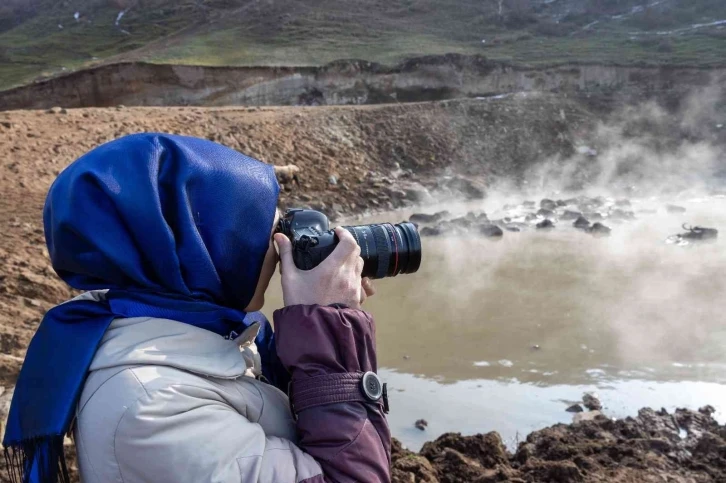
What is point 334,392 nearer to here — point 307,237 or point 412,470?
point 307,237

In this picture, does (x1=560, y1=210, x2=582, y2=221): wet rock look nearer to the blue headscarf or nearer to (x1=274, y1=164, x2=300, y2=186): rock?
(x1=274, y1=164, x2=300, y2=186): rock

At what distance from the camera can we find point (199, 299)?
1.31m

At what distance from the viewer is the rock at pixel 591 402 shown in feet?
13.8

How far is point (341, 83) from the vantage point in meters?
19.2

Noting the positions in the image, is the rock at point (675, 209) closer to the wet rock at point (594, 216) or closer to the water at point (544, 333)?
the wet rock at point (594, 216)

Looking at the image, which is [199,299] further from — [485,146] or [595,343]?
[485,146]

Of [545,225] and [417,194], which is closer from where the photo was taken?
[545,225]

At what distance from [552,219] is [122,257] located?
30.2 ft

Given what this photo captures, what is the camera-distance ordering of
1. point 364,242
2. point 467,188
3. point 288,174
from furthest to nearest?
point 467,188, point 288,174, point 364,242

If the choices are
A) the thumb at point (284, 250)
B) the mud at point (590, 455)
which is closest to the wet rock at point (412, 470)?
the mud at point (590, 455)

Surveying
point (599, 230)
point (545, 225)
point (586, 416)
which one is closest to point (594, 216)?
point (599, 230)

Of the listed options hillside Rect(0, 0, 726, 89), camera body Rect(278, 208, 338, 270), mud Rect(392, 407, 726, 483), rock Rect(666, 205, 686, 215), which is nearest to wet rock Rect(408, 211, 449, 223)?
rock Rect(666, 205, 686, 215)

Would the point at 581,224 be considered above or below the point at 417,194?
below

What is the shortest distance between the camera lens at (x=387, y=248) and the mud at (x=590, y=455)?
1.60 metres
